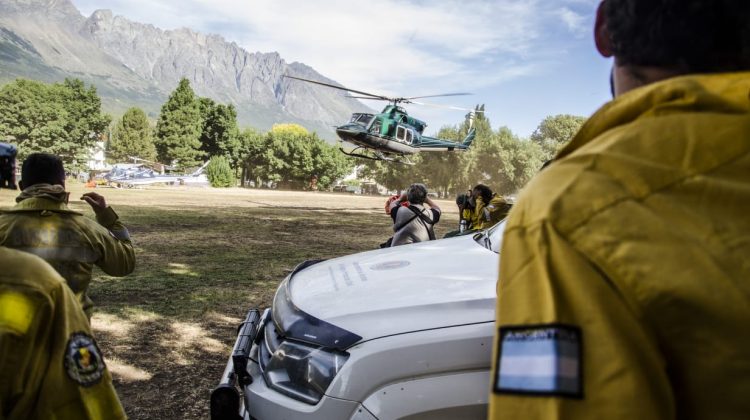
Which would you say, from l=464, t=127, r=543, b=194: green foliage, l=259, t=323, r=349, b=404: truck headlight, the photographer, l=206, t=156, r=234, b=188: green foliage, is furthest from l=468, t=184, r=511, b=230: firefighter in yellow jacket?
l=464, t=127, r=543, b=194: green foliage

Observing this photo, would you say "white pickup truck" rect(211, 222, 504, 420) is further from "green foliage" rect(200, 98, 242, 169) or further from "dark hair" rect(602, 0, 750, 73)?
"green foliage" rect(200, 98, 242, 169)

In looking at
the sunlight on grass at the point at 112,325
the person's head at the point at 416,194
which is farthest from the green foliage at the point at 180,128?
the person's head at the point at 416,194

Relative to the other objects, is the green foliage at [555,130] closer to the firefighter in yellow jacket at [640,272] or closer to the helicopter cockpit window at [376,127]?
the helicopter cockpit window at [376,127]

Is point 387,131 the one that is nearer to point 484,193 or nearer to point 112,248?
point 484,193

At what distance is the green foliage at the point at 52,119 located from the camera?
58.2 metres

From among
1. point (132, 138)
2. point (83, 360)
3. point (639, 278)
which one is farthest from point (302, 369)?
point (132, 138)

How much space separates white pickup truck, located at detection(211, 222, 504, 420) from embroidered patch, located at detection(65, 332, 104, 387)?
0.89 metres

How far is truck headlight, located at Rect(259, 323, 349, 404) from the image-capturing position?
2.08 m

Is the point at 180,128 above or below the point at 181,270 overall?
above

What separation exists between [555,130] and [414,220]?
3133 inches

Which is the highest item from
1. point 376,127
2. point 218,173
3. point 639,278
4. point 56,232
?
point 376,127

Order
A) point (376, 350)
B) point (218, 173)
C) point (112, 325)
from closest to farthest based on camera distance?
1. point (376, 350)
2. point (112, 325)
3. point (218, 173)

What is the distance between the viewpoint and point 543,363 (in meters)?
0.73

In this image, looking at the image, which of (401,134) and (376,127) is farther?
(401,134)
